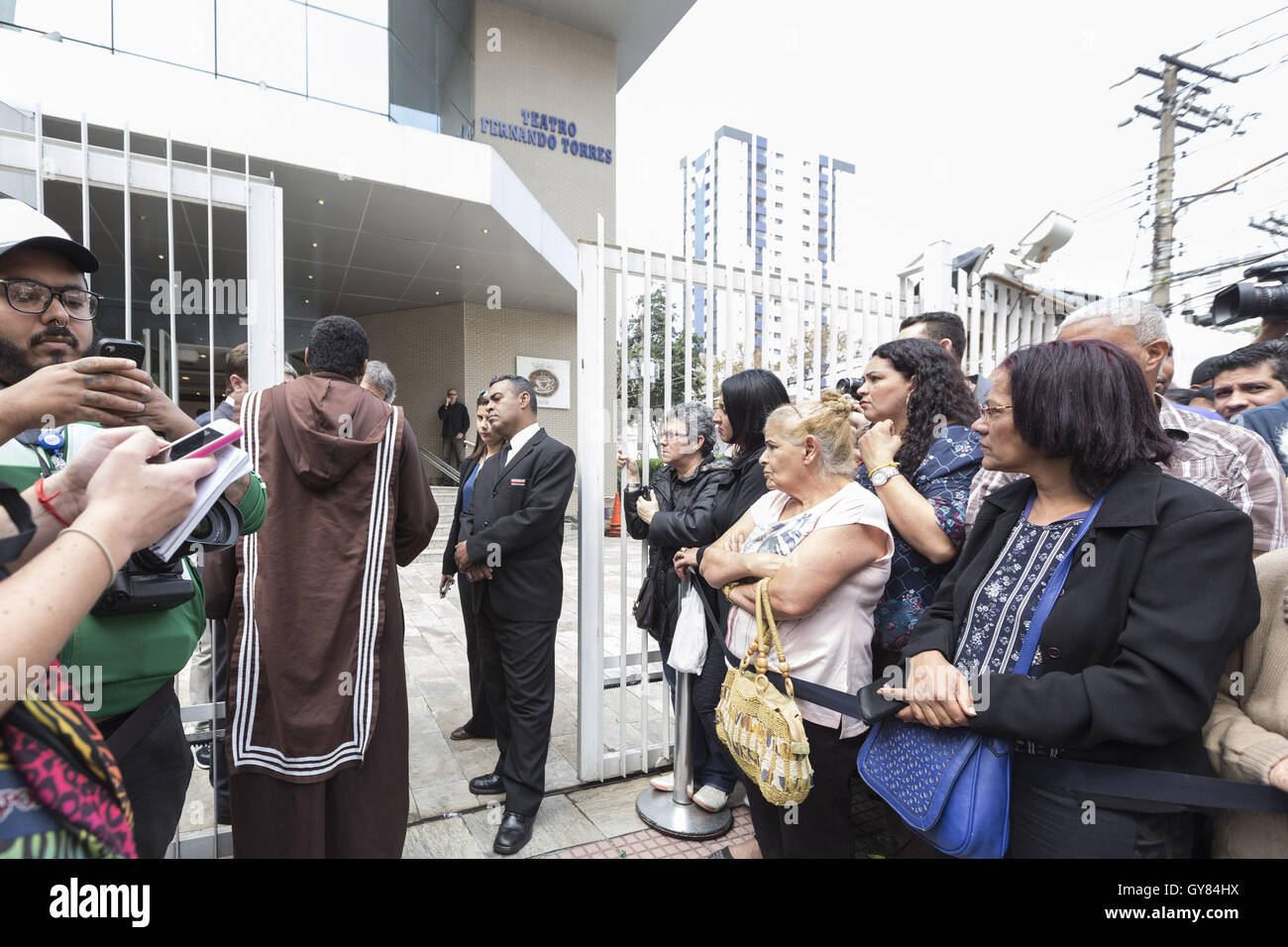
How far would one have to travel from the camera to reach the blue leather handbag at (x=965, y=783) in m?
1.29

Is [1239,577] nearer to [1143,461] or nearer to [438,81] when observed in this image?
[1143,461]

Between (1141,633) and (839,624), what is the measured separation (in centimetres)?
75

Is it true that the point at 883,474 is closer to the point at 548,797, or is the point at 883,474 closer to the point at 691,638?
the point at 691,638

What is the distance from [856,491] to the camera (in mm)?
1837

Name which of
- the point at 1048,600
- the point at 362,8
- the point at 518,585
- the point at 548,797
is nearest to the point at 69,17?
the point at 362,8

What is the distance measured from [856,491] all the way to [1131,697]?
2.71ft

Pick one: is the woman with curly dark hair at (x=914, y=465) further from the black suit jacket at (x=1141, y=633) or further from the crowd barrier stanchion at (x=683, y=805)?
the crowd barrier stanchion at (x=683, y=805)

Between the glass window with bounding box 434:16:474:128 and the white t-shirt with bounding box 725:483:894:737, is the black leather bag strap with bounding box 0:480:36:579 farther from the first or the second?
the glass window with bounding box 434:16:474:128

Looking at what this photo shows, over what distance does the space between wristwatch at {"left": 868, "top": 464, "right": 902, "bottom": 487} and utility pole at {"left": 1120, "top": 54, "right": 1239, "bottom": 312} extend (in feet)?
43.9

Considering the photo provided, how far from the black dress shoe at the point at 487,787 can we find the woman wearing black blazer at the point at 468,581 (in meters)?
0.54

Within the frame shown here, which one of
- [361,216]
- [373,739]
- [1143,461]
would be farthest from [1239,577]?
[361,216]


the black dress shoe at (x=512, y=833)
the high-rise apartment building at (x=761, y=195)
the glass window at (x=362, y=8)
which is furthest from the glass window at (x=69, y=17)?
the high-rise apartment building at (x=761, y=195)

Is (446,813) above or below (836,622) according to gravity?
below

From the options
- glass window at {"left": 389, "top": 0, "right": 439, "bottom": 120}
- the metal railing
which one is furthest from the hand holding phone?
the metal railing
